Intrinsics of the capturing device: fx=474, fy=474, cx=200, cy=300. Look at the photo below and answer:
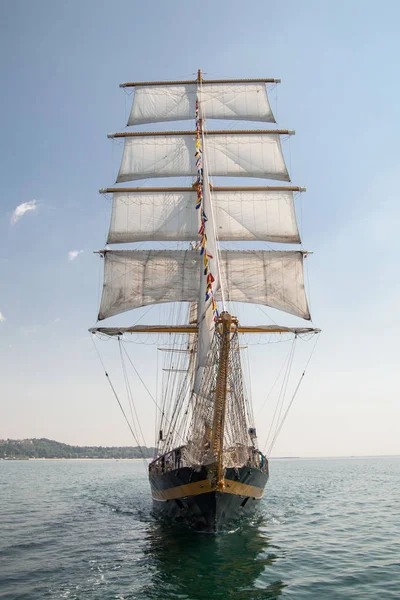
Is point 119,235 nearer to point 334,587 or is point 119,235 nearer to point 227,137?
point 227,137

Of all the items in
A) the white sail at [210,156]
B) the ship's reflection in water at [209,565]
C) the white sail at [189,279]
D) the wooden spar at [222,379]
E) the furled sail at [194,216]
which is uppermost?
the white sail at [210,156]

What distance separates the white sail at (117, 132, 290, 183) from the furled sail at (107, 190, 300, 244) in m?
2.24

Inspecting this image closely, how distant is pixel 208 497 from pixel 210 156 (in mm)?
24620

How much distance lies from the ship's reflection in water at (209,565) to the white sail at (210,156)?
24.0 metres

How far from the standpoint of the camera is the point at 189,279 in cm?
3050

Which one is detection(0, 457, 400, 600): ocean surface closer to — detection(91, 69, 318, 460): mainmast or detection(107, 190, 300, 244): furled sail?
detection(91, 69, 318, 460): mainmast

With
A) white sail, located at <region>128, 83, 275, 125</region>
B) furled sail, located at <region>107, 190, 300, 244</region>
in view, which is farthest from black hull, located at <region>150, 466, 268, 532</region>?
white sail, located at <region>128, 83, 275, 125</region>

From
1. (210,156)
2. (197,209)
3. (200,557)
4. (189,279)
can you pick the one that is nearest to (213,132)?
(210,156)

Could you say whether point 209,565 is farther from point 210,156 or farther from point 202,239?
point 210,156

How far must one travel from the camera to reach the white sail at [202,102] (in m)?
35.6

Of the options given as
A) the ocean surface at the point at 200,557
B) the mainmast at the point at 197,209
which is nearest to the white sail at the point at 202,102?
the mainmast at the point at 197,209

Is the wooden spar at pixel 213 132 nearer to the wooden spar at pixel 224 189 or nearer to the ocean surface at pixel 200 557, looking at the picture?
the wooden spar at pixel 224 189

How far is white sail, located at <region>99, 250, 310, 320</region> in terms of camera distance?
2992 centimetres

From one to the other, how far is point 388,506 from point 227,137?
25.8m
